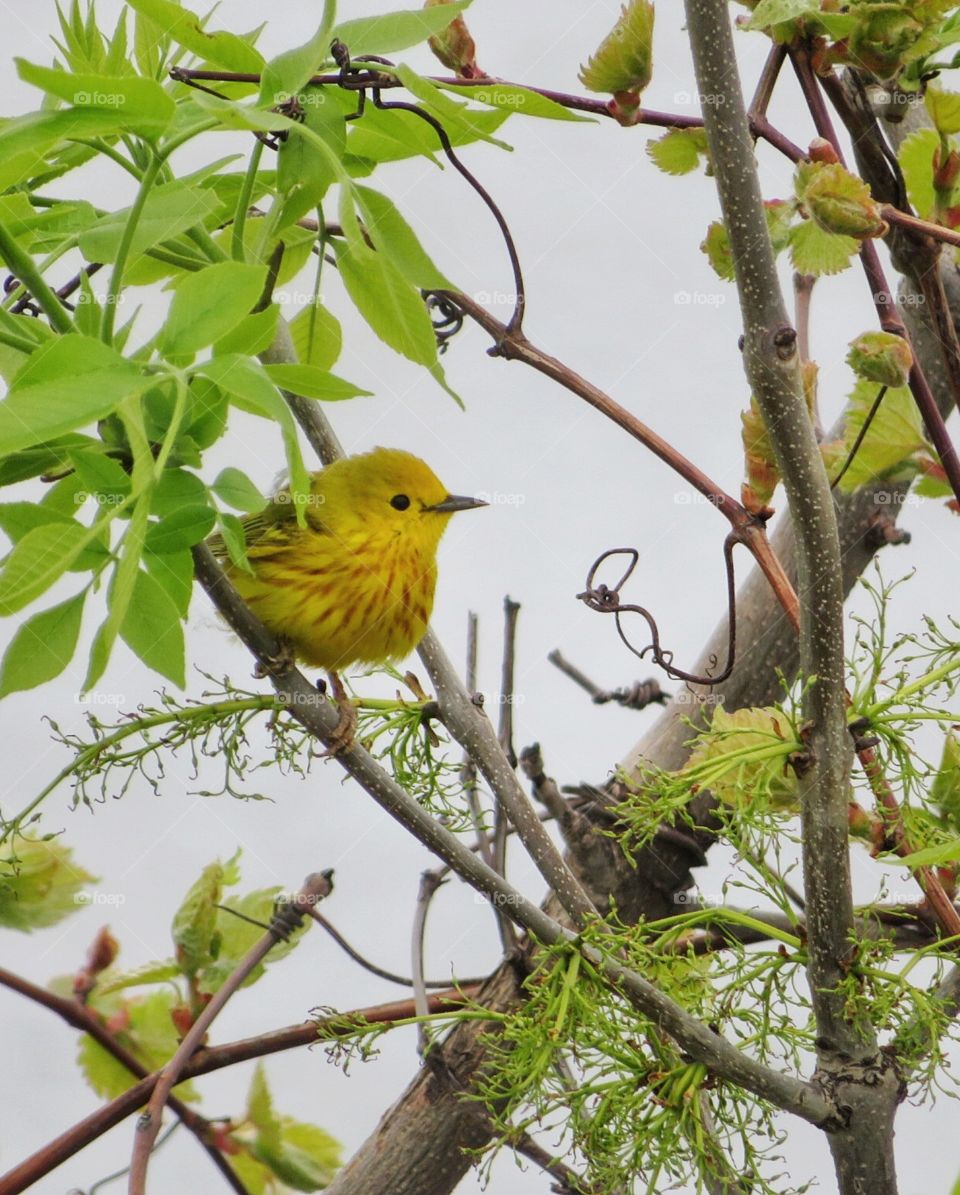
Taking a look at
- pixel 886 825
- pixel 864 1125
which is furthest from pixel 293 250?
pixel 864 1125

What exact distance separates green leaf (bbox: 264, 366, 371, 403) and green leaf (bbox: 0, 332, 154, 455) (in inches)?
2.3

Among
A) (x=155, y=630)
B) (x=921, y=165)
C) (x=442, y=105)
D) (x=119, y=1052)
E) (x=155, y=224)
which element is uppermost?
(x=921, y=165)

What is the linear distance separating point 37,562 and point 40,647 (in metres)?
0.08

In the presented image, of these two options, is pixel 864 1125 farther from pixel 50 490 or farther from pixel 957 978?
pixel 50 490

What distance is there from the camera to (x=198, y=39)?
1.62 ft

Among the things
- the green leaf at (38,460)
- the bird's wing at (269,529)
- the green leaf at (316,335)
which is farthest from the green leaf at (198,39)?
the bird's wing at (269,529)

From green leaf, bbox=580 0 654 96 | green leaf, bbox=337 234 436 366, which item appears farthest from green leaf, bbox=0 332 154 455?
green leaf, bbox=580 0 654 96

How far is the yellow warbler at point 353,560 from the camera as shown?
0.95 meters

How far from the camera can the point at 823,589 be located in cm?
55

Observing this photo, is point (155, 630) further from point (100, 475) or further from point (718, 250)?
point (718, 250)

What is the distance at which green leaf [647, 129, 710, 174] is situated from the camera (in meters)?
0.72

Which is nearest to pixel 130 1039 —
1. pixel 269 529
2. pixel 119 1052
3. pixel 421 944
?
pixel 119 1052

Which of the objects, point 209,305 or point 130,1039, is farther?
point 130,1039

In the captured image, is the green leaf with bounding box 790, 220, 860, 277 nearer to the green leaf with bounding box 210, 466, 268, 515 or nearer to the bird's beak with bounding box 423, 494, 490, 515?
the green leaf with bounding box 210, 466, 268, 515
